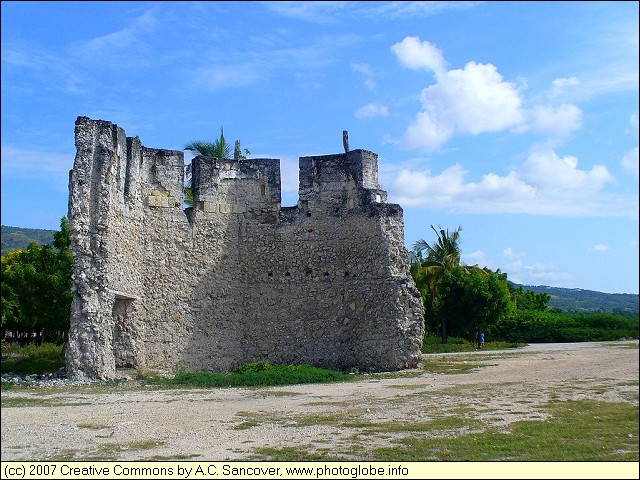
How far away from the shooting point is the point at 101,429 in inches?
403

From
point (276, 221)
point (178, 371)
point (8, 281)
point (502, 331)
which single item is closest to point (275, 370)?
point (178, 371)

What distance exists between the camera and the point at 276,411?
40.5 feet

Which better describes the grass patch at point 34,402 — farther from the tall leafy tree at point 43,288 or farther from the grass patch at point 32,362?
the tall leafy tree at point 43,288

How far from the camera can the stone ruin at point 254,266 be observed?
802 inches

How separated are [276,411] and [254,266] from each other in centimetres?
1035

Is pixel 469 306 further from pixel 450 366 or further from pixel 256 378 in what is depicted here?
pixel 256 378

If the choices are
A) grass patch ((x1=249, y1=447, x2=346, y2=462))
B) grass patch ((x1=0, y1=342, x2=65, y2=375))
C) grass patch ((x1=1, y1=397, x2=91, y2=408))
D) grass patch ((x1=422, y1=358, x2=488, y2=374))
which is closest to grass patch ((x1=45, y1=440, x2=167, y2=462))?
grass patch ((x1=249, y1=447, x2=346, y2=462))

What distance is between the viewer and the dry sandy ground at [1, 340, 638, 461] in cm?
873

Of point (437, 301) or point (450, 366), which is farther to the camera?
point (437, 301)

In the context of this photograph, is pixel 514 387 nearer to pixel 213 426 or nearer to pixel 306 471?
pixel 213 426

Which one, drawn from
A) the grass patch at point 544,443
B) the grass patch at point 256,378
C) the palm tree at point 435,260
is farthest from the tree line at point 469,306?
the grass patch at point 544,443

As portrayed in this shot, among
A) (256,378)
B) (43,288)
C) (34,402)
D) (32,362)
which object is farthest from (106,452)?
(43,288)

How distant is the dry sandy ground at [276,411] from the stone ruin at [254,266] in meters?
3.46

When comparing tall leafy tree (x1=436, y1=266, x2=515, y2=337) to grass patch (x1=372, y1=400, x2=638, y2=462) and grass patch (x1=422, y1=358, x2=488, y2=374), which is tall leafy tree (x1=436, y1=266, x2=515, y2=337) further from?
grass patch (x1=372, y1=400, x2=638, y2=462)
